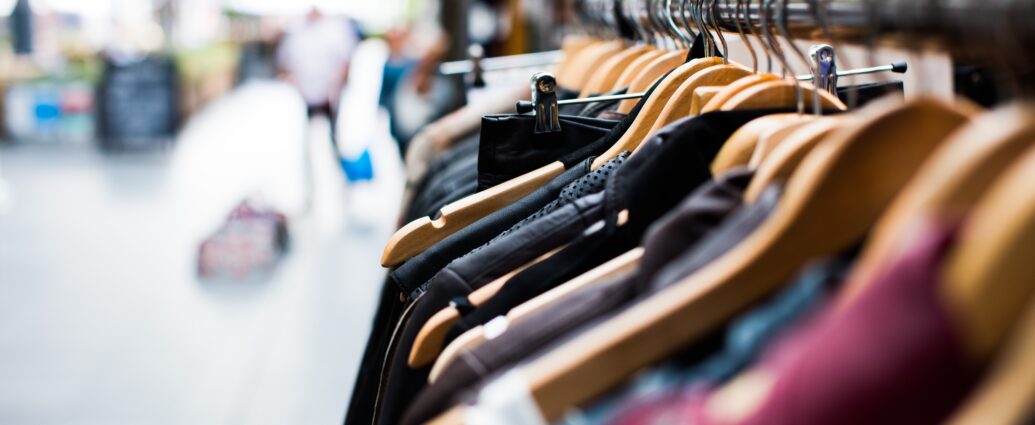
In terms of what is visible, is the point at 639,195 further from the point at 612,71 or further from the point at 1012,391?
the point at 612,71

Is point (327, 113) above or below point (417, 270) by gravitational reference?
below

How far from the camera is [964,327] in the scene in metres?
0.57

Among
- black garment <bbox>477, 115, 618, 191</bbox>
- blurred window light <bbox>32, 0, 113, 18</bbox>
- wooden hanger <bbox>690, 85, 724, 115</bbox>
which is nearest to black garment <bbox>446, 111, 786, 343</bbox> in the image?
wooden hanger <bbox>690, 85, 724, 115</bbox>

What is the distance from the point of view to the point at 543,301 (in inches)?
37.9

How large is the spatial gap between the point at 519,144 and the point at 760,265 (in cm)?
74

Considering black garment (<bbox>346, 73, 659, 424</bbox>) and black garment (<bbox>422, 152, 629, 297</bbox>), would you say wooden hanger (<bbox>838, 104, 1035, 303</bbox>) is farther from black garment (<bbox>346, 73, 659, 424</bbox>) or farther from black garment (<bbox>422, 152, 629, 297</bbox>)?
black garment (<bbox>346, 73, 659, 424</bbox>)

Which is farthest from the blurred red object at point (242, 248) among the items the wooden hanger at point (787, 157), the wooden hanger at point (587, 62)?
the wooden hanger at point (787, 157)

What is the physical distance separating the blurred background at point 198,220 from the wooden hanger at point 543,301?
7.12 ft

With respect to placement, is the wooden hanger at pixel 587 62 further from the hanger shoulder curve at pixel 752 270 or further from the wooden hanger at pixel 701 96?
the hanger shoulder curve at pixel 752 270

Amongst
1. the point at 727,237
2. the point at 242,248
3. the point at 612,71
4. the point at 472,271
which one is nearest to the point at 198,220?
the point at 242,248

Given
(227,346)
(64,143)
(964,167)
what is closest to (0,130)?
(64,143)

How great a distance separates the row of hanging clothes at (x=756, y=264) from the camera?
22.7 inches

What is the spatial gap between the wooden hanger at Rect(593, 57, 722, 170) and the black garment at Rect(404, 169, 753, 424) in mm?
370

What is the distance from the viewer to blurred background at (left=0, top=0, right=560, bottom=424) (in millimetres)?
3459
